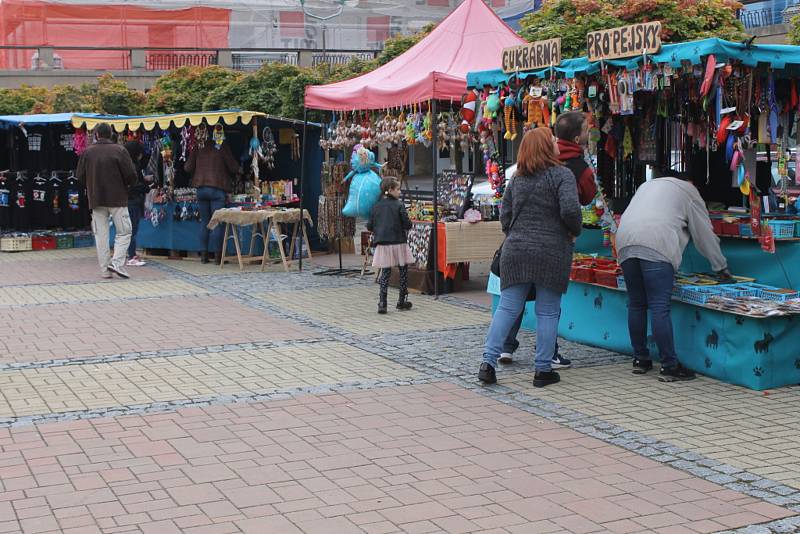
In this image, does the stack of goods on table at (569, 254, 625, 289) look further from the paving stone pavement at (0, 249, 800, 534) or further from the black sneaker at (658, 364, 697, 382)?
the black sneaker at (658, 364, 697, 382)

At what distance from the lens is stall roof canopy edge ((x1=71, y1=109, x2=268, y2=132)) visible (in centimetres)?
1438

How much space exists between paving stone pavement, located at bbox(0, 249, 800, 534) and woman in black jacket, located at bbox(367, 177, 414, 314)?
0.86 m

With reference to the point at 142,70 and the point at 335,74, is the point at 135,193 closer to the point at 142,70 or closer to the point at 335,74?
the point at 335,74

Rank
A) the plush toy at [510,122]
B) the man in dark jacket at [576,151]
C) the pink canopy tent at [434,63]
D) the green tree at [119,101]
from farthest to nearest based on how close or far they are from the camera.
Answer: the green tree at [119,101] → the pink canopy tent at [434,63] → the plush toy at [510,122] → the man in dark jacket at [576,151]

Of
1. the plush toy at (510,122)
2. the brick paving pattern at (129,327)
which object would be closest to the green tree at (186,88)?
the brick paving pattern at (129,327)

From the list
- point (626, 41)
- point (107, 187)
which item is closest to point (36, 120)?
point (107, 187)

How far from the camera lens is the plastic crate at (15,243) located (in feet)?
57.0

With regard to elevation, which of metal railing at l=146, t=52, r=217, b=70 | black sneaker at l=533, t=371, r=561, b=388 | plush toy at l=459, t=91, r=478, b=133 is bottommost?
black sneaker at l=533, t=371, r=561, b=388

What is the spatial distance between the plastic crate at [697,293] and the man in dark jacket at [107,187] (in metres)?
8.35

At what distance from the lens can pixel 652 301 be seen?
7230 mm

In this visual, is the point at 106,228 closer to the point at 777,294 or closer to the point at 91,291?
the point at 91,291

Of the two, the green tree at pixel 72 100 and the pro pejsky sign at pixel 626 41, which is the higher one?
the green tree at pixel 72 100

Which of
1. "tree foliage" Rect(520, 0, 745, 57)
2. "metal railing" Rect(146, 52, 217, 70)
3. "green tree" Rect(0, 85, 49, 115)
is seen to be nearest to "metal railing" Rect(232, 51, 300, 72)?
"metal railing" Rect(146, 52, 217, 70)

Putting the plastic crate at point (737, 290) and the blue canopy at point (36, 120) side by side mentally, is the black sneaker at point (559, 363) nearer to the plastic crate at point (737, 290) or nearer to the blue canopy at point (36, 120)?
the plastic crate at point (737, 290)
